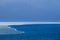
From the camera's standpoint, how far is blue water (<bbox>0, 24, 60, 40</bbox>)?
172 cm

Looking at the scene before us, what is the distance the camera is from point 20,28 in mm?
1729

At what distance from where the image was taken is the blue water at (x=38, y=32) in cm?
172

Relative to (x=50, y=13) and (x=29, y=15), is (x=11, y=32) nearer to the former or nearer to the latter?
(x=29, y=15)

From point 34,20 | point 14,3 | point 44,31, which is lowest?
point 44,31

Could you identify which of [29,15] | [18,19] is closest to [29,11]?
[29,15]

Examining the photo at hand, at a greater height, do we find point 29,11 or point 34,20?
point 29,11

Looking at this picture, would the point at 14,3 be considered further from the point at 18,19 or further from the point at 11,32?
the point at 11,32

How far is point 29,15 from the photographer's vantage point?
5.63ft

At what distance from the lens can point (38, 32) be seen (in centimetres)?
174

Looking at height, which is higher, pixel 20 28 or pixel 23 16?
pixel 23 16

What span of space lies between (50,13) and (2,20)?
620 millimetres

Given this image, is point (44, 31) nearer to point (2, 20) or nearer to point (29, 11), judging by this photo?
point (29, 11)

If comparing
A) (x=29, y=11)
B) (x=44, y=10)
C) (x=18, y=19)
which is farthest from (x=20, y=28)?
(x=44, y=10)

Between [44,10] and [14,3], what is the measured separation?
394mm
